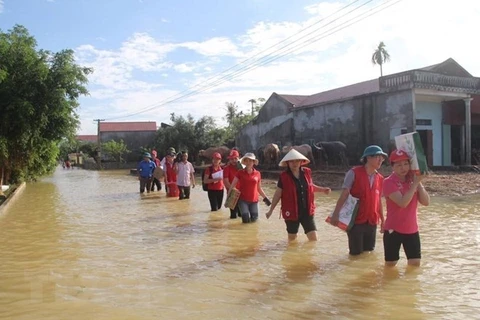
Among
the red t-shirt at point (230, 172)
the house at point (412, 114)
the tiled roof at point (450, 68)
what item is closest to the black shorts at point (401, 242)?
the red t-shirt at point (230, 172)

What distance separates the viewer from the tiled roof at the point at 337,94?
28.6 m

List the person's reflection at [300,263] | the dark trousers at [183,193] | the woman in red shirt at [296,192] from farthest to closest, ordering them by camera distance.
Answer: the dark trousers at [183,193] < the woman in red shirt at [296,192] < the person's reflection at [300,263]

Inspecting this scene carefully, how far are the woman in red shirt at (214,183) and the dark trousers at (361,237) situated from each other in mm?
5305

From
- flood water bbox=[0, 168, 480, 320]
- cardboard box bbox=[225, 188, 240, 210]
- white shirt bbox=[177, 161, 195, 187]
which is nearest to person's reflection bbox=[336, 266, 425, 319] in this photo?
flood water bbox=[0, 168, 480, 320]

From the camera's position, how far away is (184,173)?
46.4ft

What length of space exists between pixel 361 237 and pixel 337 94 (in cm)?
2651

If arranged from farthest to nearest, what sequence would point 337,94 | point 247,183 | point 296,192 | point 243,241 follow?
point 337,94
point 247,183
point 243,241
point 296,192

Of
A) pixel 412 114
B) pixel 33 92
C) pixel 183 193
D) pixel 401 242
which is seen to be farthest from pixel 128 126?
pixel 401 242

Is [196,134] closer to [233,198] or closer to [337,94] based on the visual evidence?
[337,94]

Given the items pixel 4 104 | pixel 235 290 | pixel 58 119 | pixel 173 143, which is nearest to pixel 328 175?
pixel 58 119

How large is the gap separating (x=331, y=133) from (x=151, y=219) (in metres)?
19.7

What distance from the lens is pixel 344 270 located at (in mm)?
5734

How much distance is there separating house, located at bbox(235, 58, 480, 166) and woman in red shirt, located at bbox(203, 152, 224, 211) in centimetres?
1460

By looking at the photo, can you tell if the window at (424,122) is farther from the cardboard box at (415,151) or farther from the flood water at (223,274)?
the cardboard box at (415,151)
